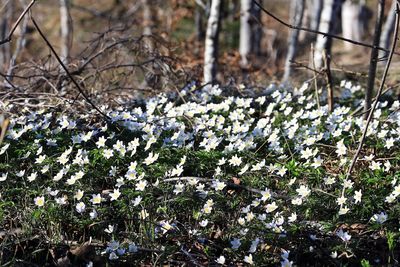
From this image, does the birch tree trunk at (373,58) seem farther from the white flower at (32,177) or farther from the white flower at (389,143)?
the white flower at (32,177)

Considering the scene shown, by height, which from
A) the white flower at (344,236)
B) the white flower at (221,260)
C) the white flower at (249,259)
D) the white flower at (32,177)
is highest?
the white flower at (32,177)

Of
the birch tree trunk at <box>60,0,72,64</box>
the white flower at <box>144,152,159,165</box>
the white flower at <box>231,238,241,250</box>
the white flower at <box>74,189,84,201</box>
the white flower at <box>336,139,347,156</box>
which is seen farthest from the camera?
the birch tree trunk at <box>60,0,72,64</box>

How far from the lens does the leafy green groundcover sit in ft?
11.2

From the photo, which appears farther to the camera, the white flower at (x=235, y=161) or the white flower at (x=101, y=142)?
the white flower at (x=101, y=142)

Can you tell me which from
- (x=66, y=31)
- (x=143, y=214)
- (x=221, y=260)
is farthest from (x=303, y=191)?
(x=66, y=31)

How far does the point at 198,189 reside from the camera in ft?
12.5

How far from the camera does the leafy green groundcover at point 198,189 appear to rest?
11.2 feet

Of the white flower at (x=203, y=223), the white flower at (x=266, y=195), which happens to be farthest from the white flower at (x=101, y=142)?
the white flower at (x=266, y=195)

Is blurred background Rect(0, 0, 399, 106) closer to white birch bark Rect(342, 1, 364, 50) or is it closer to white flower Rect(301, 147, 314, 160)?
white birch bark Rect(342, 1, 364, 50)

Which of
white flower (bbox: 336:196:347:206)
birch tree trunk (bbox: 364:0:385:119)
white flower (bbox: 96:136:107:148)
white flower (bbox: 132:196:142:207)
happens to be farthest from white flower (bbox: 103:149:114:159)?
birch tree trunk (bbox: 364:0:385:119)

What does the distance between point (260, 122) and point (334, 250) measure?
168cm

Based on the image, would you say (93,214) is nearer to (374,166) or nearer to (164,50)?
(374,166)

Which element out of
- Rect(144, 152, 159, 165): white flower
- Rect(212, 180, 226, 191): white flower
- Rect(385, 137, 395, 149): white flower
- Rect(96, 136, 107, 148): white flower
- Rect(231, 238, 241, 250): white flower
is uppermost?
Result: Rect(385, 137, 395, 149): white flower

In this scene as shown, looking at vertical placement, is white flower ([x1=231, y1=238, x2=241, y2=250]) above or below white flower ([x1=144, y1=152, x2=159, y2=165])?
below
